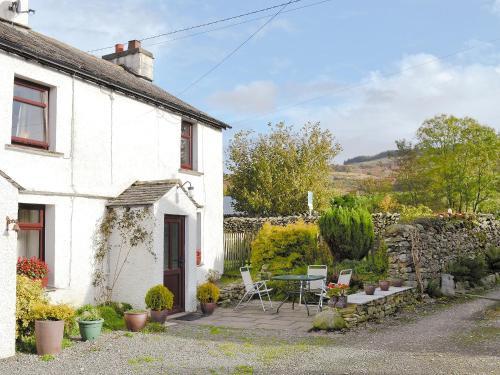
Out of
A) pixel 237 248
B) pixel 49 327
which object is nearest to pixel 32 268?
pixel 49 327

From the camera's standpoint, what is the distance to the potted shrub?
7871mm

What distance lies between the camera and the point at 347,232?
1583 cm

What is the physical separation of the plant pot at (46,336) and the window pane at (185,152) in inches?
306

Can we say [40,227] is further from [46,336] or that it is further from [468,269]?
[468,269]

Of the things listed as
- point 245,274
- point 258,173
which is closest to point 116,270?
point 245,274

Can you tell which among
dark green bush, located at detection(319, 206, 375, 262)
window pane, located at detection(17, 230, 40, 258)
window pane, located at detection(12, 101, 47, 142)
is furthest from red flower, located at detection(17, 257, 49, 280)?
dark green bush, located at detection(319, 206, 375, 262)

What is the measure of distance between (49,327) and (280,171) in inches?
889

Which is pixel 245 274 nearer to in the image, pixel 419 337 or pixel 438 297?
pixel 419 337

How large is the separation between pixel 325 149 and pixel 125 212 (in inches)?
804

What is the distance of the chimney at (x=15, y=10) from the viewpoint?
11923 mm

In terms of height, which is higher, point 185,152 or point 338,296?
point 185,152

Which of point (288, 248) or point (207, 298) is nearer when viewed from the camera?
point (207, 298)

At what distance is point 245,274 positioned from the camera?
12.9 metres

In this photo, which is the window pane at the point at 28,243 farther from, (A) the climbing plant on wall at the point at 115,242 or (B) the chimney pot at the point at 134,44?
(B) the chimney pot at the point at 134,44
